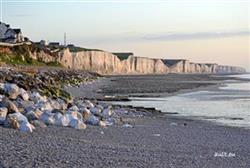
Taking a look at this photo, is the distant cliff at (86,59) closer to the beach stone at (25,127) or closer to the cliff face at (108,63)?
the cliff face at (108,63)

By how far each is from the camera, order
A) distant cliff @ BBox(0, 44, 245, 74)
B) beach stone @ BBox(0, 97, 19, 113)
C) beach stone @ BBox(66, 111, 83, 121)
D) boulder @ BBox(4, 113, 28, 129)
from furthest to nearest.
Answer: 1. distant cliff @ BBox(0, 44, 245, 74)
2. beach stone @ BBox(66, 111, 83, 121)
3. beach stone @ BBox(0, 97, 19, 113)
4. boulder @ BBox(4, 113, 28, 129)

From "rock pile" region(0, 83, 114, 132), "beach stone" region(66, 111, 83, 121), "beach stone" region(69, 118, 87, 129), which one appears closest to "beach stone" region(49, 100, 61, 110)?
"rock pile" region(0, 83, 114, 132)

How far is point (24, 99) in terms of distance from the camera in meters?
13.8

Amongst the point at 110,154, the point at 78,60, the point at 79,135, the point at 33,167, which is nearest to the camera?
the point at 33,167

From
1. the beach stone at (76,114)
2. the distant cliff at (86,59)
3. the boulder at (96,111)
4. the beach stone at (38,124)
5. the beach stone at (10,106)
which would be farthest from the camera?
the distant cliff at (86,59)

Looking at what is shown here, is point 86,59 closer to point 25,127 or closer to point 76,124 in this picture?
point 76,124

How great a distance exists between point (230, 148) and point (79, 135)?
329 cm

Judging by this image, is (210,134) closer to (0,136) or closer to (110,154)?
(110,154)

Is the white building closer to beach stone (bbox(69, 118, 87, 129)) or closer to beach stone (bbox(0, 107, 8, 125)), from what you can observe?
beach stone (bbox(69, 118, 87, 129))

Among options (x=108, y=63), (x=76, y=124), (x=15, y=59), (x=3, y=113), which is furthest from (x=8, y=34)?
(x=3, y=113)

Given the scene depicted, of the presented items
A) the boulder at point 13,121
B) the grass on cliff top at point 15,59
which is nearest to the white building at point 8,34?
the grass on cliff top at point 15,59

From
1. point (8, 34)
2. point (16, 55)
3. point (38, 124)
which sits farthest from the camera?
point (8, 34)

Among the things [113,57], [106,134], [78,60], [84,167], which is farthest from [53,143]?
[113,57]

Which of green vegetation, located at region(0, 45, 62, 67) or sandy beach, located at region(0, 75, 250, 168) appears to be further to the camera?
green vegetation, located at region(0, 45, 62, 67)
